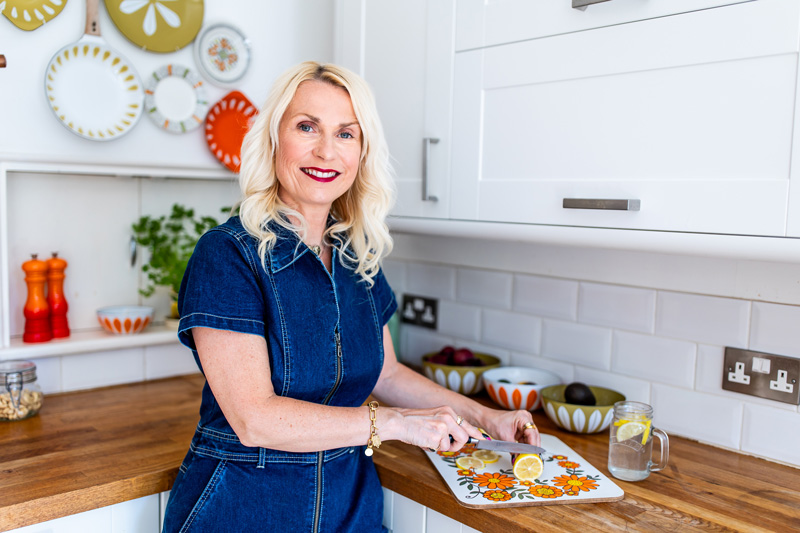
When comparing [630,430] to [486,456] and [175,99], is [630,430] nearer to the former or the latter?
[486,456]

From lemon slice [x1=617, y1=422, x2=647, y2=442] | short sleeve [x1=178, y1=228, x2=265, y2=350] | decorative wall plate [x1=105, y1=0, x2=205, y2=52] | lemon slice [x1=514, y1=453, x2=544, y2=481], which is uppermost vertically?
decorative wall plate [x1=105, y1=0, x2=205, y2=52]

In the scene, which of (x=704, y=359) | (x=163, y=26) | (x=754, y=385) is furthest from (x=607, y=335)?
(x=163, y=26)

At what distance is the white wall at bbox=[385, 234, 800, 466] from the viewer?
1.47 m

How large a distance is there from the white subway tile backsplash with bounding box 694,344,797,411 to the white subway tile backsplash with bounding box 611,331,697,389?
0.05 feet

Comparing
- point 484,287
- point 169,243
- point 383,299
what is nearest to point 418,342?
point 484,287

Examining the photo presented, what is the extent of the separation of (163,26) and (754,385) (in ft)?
5.37

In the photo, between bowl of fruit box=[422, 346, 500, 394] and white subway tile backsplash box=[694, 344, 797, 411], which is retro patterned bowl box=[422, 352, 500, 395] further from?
white subway tile backsplash box=[694, 344, 797, 411]

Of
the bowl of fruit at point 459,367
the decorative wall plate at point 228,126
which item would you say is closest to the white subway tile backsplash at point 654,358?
the bowl of fruit at point 459,367

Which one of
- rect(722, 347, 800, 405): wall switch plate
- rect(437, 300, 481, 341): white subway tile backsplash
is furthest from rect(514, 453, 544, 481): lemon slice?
rect(437, 300, 481, 341): white subway tile backsplash

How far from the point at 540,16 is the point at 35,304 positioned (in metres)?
1.37

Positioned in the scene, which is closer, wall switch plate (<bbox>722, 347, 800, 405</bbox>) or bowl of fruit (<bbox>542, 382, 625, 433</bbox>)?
wall switch plate (<bbox>722, 347, 800, 405</bbox>)

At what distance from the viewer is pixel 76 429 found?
1.61m

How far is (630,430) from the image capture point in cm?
134

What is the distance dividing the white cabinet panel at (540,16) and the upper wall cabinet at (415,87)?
62 millimetres
